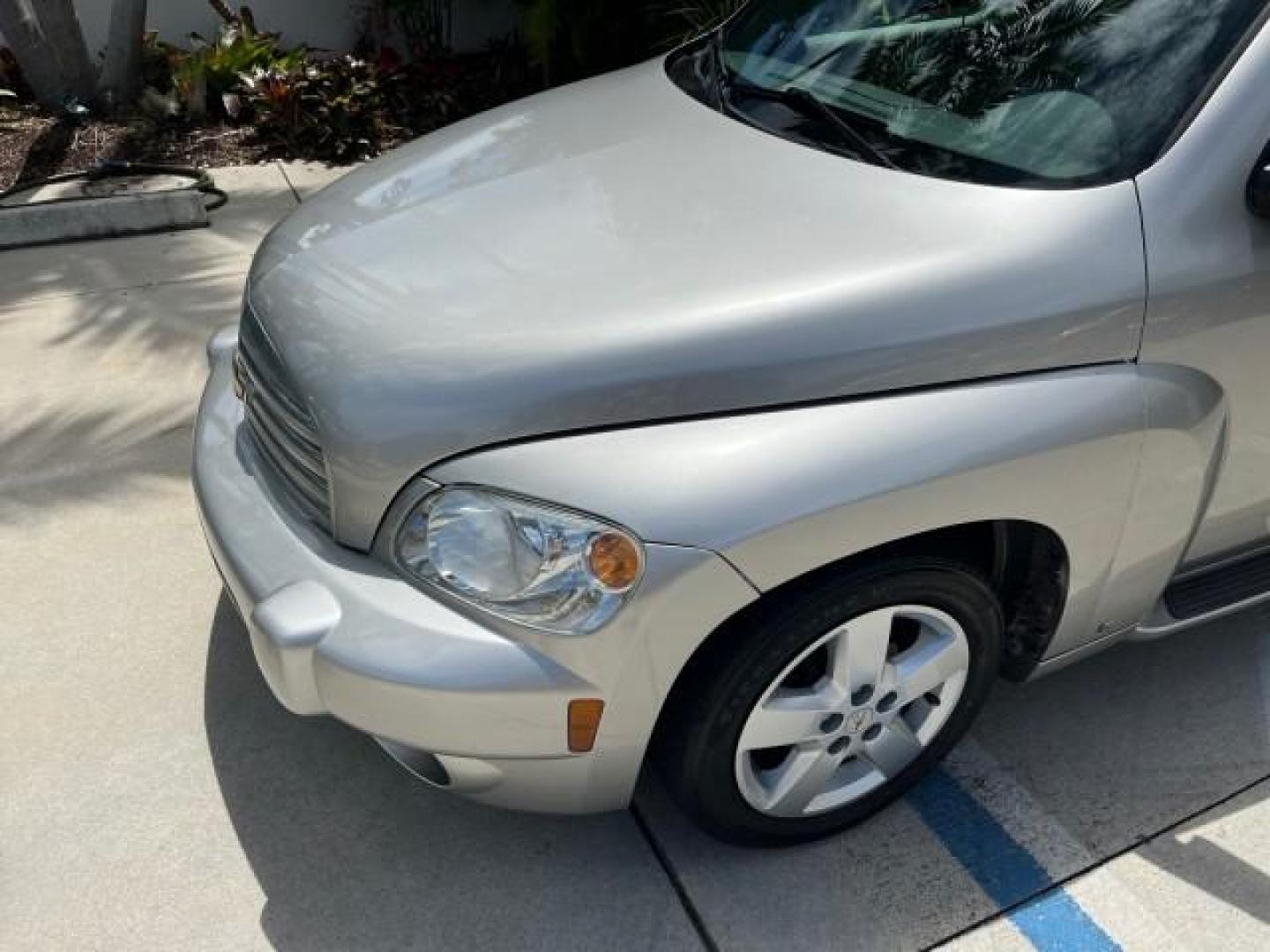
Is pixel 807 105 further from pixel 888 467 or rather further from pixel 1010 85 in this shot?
pixel 888 467

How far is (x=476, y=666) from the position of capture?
5.87ft

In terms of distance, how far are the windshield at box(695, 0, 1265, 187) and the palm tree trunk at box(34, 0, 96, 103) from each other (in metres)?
5.09

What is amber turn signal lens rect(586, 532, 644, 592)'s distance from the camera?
5.73 feet

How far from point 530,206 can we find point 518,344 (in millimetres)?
518

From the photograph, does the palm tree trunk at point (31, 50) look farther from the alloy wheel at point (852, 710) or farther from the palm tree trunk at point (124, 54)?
the alloy wheel at point (852, 710)

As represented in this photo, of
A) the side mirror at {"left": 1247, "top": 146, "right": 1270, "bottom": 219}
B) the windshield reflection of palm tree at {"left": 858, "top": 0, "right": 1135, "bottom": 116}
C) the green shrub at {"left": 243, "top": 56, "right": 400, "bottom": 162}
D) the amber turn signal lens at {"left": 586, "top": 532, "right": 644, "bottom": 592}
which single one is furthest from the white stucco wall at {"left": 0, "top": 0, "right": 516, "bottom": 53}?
the amber turn signal lens at {"left": 586, "top": 532, "right": 644, "bottom": 592}

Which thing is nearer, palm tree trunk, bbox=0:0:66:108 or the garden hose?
the garden hose

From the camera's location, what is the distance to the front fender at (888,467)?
5.79 ft

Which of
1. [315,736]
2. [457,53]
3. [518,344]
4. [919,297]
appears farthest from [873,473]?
[457,53]

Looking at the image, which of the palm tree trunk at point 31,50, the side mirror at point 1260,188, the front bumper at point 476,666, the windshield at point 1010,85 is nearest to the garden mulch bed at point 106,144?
the palm tree trunk at point 31,50

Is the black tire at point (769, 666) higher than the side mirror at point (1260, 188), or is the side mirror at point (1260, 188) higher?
the side mirror at point (1260, 188)

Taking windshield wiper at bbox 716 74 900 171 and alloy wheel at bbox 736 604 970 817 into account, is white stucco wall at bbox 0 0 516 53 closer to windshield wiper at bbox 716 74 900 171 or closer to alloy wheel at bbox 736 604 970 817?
windshield wiper at bbox 716 74 900 171

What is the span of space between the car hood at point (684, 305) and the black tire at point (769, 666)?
13.3 inches

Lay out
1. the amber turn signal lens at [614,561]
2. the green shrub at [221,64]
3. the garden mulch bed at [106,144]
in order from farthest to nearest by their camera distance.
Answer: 1. the green shrub at [221,64]
2. the garden mulch bed at [106,144]
3. the amber turn signal lens at [614,561]
